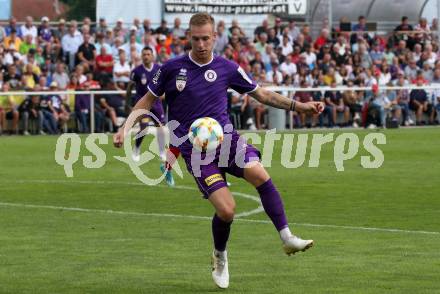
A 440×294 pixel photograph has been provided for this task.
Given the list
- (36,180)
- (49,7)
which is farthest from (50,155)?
(49,7)

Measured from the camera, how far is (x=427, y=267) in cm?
1041

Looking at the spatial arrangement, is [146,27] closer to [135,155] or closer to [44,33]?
[44,33]

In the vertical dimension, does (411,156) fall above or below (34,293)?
below

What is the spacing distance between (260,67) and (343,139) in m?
4.53

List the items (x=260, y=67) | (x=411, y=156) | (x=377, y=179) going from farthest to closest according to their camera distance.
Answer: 1. (x=260, y=67)
2. (x=411, y=156)
3. (x=377, y=179)

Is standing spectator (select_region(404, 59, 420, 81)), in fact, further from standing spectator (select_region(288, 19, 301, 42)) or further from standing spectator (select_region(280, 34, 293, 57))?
standing spectator (select_region(280, 34, 293, 57))

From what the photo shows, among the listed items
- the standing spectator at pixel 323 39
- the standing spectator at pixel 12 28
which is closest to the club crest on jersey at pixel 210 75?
the standing spectator at pixel 12 28

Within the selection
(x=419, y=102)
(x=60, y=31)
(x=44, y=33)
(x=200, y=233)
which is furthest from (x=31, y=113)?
(x=200, y=233)

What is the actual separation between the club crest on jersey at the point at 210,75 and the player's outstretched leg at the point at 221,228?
A: 0.87 meters

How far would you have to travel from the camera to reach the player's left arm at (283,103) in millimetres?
9750

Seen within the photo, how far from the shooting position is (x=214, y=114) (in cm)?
966

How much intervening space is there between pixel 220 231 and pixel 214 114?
0.91 meters

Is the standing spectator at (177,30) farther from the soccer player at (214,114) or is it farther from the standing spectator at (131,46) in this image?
the soccer player at (214,114)

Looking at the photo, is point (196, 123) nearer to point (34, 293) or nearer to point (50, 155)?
point (34, 293)
